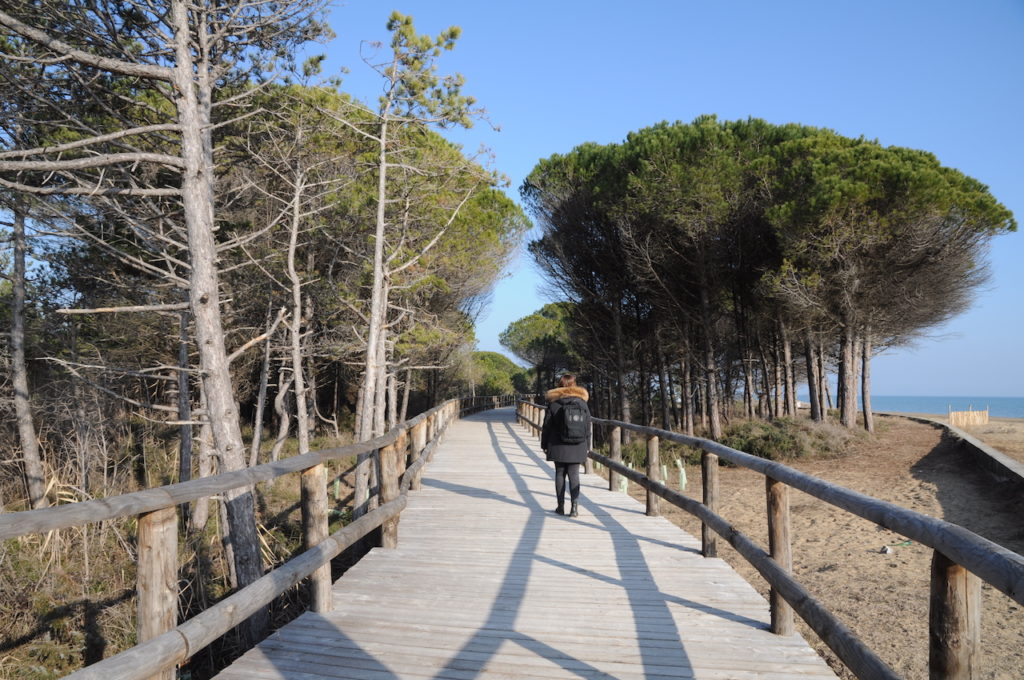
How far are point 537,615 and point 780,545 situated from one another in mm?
1413

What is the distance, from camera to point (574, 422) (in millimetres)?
6590

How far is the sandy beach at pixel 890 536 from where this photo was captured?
6.44 m

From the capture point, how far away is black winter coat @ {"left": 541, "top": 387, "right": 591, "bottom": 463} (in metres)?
6.61

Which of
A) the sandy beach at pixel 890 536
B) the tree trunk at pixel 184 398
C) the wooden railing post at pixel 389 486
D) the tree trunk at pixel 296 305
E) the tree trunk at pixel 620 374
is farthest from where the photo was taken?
the tree trunk at pixel 620 374

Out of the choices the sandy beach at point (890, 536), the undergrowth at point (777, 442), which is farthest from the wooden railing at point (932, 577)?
the undergrowth at point (777, 442)

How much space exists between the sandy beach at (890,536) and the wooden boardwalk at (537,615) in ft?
9.21

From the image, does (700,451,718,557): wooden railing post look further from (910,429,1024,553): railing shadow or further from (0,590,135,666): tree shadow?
(0,590,135,666): tree shadow

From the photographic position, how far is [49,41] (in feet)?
21.4

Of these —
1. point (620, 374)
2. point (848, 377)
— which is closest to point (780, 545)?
point (620, 374)

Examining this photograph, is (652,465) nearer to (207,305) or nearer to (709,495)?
(709,495)

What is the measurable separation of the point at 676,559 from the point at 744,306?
1871cm

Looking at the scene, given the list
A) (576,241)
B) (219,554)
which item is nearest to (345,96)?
(219,554)

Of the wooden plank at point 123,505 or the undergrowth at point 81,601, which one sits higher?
the wooden plank at point 123,505

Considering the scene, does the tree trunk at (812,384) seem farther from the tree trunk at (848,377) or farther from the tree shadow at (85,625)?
the tree shadow at (85,625)
